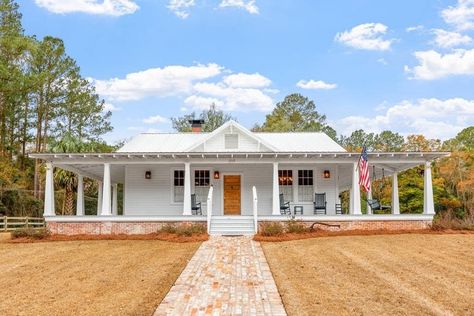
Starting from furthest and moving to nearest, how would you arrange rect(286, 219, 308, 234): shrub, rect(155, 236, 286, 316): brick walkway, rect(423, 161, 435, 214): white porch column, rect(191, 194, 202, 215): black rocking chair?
rect(191, 194, 202, 215): black rocking chair → rect(423, 161, 435, 214): white porch column → rect(286, 219, 308, 234): shrub → rect(155, 236, 286, 316): brick walkway

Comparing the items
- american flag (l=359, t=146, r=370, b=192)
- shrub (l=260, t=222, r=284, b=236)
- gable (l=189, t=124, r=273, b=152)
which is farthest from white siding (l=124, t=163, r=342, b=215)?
shrub (l=260, t=222, r=284, b=236)

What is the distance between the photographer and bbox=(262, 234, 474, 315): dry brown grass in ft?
21.4

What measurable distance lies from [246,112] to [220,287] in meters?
42.8

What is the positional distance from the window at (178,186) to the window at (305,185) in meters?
5.06

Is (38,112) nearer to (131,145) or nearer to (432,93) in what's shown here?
(131,145)

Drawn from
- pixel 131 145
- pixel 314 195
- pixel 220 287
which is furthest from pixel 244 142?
pixel 220 287

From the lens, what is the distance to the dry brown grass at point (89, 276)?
6602 millimetres

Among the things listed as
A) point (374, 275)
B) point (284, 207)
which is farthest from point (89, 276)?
point (284, 207)

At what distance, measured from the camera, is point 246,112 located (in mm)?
49812

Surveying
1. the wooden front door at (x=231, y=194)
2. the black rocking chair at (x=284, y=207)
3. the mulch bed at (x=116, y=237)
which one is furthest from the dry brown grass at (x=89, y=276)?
the wooden front door at (x=231, y=194)

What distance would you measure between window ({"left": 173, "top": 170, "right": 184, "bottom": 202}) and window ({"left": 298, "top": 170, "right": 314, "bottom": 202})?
5.06 metres

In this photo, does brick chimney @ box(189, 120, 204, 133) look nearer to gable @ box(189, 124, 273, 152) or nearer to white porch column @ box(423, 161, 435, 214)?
gable @ box(189, 124, 273, 152)

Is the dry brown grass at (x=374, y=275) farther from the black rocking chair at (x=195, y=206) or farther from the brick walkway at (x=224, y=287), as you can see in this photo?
the black rocking chair at (x=195, y=206)

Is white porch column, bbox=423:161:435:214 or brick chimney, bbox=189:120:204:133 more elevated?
brick chimney, bbox=189:120:204:133
